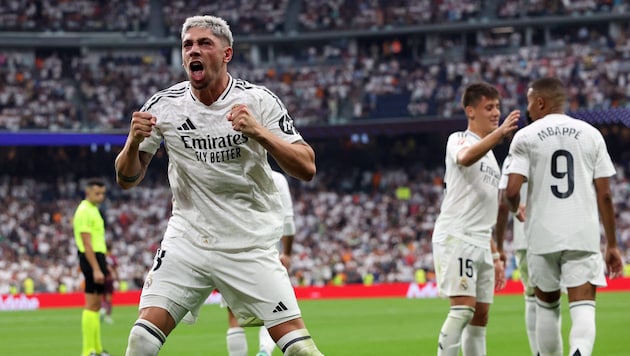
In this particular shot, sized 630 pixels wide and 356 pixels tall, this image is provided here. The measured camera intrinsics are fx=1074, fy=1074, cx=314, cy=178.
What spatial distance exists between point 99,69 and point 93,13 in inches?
150

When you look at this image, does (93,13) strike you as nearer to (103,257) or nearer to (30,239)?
(30,239)

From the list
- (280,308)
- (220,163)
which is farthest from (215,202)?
(280,308)

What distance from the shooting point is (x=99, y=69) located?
4769cm

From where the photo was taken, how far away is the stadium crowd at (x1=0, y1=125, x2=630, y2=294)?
36438 millimetres

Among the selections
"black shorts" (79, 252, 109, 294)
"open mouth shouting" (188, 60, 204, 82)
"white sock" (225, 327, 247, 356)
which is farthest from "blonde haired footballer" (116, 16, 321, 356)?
"black shorts" (79, 252, 109, 294)

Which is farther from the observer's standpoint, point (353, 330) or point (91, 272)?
point (353, 330)

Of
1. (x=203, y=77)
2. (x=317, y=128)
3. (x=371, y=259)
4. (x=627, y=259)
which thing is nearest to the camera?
(x=203, y=77)

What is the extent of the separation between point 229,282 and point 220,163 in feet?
2.27

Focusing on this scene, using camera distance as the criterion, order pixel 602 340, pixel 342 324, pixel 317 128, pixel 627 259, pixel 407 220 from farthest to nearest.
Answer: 1. pixel 317 128
2. pixel 407 220
3. pixel 627 259
4. pixel 342 324
5. pixel 602 340

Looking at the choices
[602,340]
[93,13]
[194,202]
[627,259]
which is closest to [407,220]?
[627,259]

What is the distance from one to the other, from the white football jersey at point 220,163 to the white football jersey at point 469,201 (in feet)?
9.66

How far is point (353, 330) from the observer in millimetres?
17641

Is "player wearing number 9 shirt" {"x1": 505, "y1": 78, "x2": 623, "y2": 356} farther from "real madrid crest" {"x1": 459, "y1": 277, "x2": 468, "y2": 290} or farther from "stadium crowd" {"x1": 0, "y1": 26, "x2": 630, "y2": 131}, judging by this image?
"stadium crowd" {"x1": 0, "y1": 26, "x2": 630, "y2": 131}

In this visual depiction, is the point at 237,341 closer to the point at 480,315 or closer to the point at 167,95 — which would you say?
the point at 480,315
